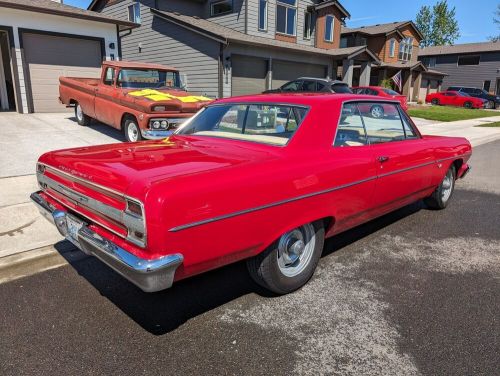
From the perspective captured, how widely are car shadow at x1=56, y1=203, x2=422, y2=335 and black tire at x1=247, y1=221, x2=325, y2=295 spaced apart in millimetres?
184

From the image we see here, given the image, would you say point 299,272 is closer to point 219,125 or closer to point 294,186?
point 294,186

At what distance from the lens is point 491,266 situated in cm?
379

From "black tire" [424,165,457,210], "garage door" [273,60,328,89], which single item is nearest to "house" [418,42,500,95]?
"garage door" [273,60,328,89]

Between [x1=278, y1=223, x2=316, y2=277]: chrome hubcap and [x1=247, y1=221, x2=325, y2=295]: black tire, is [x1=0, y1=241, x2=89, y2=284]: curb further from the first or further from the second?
[x1=278, y1=223, x2=316, y2=277]: chrome hubcap

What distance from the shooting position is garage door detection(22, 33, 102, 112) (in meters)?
12.7

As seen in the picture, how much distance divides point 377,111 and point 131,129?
5.35 metres

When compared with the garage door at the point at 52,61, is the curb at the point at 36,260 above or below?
below

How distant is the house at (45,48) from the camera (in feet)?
39.9

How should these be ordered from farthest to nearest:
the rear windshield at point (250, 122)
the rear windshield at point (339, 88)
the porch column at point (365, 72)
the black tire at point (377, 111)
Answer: the porch column at point (365, 72) < the rear windshield at point (339, 88) < the black tire at point (377, 111) < the rear windshield at point (250, 122)

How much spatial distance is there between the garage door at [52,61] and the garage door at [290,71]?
8229mm

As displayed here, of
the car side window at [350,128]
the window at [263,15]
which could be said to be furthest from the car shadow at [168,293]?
the window at [263,15]

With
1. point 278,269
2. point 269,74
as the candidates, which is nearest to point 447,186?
point 278,269

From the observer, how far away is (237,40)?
614 inches

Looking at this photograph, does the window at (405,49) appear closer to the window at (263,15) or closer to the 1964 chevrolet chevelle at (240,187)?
the window at (263,15)
